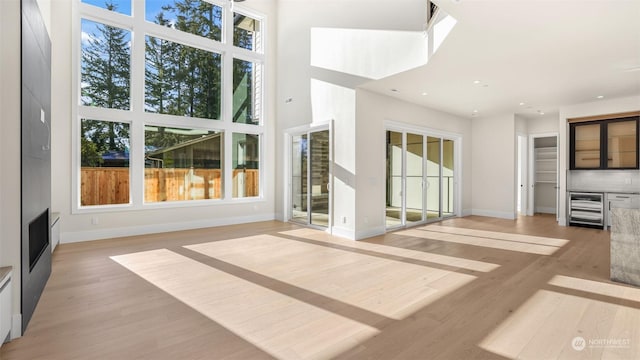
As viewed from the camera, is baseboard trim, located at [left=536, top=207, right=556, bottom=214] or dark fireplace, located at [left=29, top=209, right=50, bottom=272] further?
baseboard trim, located at [left=536, top=207, right=556, bottom=214]

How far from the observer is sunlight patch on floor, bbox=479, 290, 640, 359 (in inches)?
82.5

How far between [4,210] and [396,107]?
5956 millimetres

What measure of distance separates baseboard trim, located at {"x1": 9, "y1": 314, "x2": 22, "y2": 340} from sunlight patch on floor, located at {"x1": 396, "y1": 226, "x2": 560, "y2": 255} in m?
5.35

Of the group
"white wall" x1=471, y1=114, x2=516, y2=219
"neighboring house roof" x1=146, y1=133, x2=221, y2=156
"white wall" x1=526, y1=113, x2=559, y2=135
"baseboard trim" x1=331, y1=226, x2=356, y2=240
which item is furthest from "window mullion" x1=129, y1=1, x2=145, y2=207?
"white wall" x1=526, y1=113, x2=559, y2=135

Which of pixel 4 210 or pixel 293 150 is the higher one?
pixel 293 150

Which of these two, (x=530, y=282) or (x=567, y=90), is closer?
(x=530, y=282)

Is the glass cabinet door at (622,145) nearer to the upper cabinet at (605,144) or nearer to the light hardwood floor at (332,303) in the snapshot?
the upper cabinet at (605,144)

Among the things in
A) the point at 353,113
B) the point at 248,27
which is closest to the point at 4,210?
the point at 353,113

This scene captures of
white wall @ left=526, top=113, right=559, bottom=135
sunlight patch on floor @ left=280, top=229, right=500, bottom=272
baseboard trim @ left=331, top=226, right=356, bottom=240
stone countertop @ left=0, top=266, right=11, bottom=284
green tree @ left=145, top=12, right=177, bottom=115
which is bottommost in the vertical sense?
sunlight patch on floor @ left=280, top=229, right=500, bottom=272

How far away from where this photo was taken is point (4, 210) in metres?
2.18

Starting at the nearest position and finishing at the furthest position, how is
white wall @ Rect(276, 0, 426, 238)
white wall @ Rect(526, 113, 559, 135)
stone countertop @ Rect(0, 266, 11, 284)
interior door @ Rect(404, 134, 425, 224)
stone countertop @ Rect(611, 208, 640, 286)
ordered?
stone countertop @ Rect(0, 266, 11, 284) < stone countertop @ Rect(611, 208, 640, 286) < white wall @ Rect(276, 0, 426, 238) < interior door @ Rect(404, 134, 425, 224) < white wall @ Rect(526, 113, 559, 135)

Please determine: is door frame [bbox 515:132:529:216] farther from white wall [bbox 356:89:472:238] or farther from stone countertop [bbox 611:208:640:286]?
stone countertop [bbox 611:208:640:286]

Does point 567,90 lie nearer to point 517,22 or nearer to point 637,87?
point 637,87

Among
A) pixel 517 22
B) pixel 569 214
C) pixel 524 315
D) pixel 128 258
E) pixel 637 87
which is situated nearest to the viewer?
pixel 524 315
